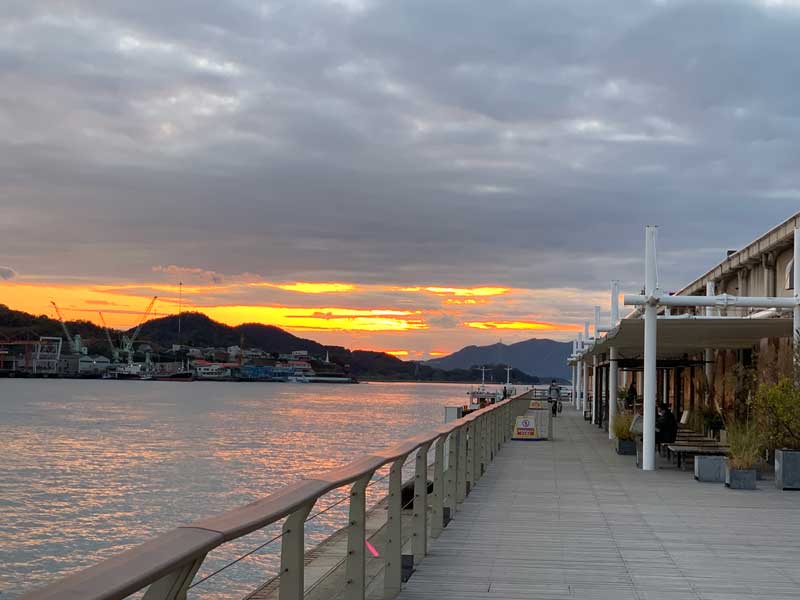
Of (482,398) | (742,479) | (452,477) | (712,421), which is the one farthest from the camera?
(482,398)

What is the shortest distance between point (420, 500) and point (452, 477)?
287 cm

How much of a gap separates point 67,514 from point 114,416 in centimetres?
5644

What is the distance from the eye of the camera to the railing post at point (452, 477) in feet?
33.2

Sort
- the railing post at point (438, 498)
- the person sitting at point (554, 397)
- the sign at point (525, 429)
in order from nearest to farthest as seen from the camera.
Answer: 1. the railing post at point (438, 498)
2. the sign at point (525, 429)
3. the person sitting at point (554, 397)

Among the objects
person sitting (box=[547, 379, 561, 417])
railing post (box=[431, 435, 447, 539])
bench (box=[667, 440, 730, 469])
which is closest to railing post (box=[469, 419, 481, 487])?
railing post (box=[431, 435, 447, 539])

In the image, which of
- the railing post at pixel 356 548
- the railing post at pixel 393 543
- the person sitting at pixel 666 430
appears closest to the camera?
the railing post at pixel 356 548

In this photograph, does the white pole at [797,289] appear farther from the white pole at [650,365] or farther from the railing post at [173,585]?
the railing post at [173,585]

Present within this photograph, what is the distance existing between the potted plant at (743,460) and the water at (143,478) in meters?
7.07

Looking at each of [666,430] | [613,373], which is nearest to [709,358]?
[613,373]

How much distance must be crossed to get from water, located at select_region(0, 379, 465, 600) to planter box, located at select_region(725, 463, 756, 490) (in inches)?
278

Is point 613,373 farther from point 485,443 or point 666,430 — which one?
point 485,443

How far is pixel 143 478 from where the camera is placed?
3609cm

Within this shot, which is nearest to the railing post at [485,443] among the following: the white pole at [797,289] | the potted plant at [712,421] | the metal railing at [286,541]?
the white pole at [797,289]

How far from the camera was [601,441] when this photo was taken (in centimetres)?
2491
